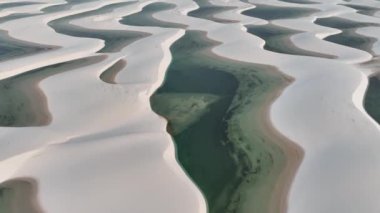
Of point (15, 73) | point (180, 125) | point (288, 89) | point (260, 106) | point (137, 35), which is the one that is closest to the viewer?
point (180, 125)

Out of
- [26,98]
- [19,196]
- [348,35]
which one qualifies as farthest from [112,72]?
Result: [348,35]

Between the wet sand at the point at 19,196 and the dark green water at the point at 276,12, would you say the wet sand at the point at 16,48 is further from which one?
the dark green water at the point at 276,12

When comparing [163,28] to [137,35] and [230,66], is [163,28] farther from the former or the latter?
[230,66]

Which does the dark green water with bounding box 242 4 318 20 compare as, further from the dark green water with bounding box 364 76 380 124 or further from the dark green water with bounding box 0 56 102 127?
the dark green water with bounding box 0 56 102 127

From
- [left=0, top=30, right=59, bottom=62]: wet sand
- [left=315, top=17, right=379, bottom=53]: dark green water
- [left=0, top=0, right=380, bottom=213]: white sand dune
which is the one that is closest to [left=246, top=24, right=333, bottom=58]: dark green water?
[left=0, top=0, right=380, bottom=213]: white sand dune

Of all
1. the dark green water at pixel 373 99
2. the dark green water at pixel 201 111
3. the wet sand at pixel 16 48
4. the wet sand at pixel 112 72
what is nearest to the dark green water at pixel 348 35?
the dark green water at pixel 373 99

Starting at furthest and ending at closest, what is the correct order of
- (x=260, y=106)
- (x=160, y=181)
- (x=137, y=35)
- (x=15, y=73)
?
(x=137, y=35) → (x=15, y=73) → (x=260, y=106) → (x=160, y=181)

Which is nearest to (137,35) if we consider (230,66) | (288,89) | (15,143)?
(230,66)
